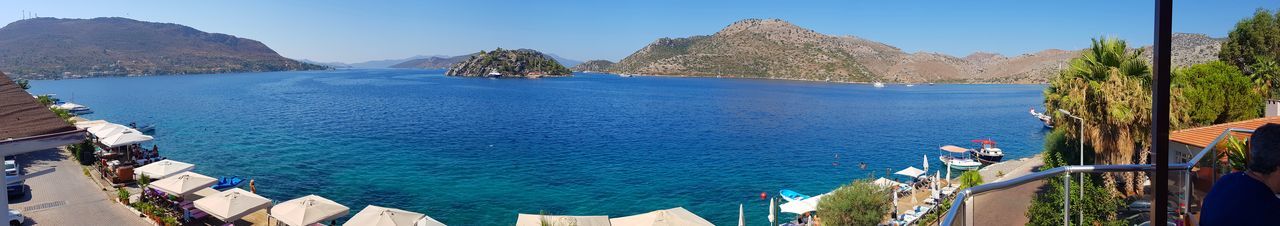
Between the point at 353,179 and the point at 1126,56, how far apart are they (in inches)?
1085

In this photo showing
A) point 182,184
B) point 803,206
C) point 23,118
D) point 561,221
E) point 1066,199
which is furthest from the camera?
point 803,206

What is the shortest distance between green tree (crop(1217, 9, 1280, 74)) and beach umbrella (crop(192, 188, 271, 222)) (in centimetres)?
3469

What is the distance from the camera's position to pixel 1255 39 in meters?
26.6

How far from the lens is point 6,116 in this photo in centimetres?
486

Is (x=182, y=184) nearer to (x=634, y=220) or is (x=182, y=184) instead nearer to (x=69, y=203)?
(x=69, y=203)

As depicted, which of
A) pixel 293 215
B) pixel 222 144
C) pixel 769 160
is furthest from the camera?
pixel 222 144

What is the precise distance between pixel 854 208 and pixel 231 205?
1587cm

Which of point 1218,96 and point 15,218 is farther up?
point 1218,96

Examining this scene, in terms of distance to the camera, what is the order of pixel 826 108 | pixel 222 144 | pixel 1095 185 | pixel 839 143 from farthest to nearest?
pixel 826 108
pixel 839 143
pixel 222 144
pixel 1095 185

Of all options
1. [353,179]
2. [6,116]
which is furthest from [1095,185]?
[353,179]

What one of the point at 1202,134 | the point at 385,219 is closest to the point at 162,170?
the point at 385,219

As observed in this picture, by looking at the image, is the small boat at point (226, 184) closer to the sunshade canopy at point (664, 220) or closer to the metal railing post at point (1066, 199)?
the sunshade canopy at point (664, 220)

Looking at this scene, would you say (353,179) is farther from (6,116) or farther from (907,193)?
(6,116)

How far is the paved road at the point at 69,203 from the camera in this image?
16359 mm
